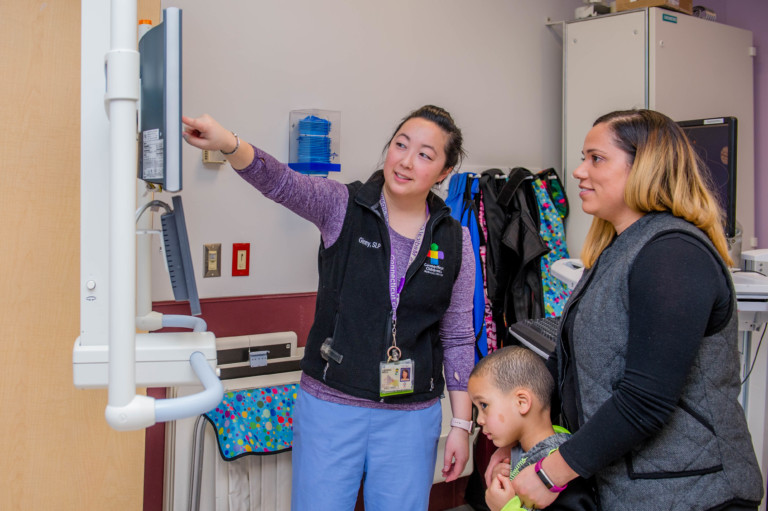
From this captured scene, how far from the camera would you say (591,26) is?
315 cm

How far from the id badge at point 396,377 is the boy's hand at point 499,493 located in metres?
0.35

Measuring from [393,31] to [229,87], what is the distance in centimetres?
86

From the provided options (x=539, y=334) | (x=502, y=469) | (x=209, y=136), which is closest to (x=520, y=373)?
(x=502, y=469)

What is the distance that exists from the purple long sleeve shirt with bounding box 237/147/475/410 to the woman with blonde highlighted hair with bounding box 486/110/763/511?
52 centimetres

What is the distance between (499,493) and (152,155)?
0.94 m

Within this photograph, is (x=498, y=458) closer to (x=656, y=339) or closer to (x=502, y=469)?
(x=502, y=469)

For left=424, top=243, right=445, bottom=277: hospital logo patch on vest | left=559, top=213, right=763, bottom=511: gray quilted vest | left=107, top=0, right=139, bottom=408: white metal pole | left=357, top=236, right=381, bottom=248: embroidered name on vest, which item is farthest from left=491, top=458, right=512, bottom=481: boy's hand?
left=107, top=0, right=139, bottom=408: white metal pole

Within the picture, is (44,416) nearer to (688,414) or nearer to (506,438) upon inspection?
(506,438)

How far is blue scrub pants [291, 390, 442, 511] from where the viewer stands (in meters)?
1.55

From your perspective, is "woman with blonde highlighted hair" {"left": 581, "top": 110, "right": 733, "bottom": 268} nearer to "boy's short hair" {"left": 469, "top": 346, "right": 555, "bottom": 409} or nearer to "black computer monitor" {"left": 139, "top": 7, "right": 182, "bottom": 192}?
"boy's short hair" {"left": 469, "top": 346, "right": 555, "bottom": 409}

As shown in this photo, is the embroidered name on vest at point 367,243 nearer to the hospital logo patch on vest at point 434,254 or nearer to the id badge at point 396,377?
the hospital logo patch on vest at point 434,254

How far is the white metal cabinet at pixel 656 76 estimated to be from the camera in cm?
299

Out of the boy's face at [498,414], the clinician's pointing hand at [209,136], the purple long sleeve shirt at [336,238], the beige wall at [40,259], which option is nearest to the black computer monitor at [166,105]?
the clinician's pointing hand at [209,136]

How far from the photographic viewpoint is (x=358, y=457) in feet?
5.15
